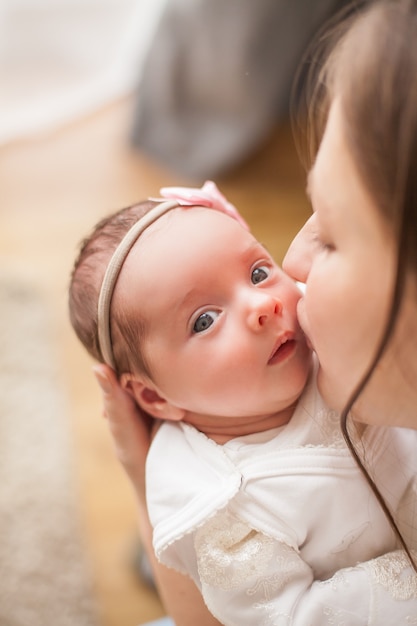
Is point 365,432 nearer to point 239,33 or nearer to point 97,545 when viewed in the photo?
point 97,545

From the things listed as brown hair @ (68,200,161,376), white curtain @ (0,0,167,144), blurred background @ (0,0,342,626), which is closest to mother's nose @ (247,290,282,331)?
brown hair @ (68,200,161,376)

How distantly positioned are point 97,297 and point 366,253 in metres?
0.37

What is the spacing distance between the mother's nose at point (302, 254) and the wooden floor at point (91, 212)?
3.17 ft

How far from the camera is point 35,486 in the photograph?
65.3 inches

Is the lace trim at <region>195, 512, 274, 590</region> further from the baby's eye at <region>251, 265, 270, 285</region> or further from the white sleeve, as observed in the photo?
the baby's eye at <region>251, 265, 270, 285</region>

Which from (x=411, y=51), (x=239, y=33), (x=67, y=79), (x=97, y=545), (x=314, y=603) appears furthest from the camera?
(x=67, y=79)

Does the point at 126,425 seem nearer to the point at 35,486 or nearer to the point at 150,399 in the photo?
the point at 150,399

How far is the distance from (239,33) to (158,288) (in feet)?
4.45

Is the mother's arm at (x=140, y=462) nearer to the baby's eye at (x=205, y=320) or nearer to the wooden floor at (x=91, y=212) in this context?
the baby's eye at (x=205, y=320)

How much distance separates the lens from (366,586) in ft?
2.61

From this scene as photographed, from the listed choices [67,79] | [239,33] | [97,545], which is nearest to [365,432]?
[97,545]

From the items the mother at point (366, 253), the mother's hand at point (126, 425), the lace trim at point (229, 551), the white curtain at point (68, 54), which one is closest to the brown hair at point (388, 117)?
the mother at point (366, 253)

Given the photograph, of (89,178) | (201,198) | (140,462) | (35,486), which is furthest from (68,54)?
(140,462)

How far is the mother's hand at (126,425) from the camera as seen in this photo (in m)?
0.95
